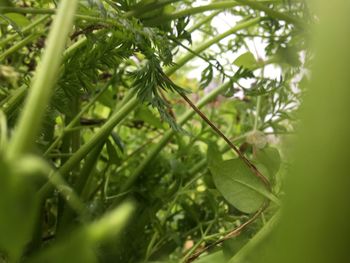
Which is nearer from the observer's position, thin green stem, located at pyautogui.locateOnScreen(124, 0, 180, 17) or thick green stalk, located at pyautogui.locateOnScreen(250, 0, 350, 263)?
thick green stalk, located at pyautogui.locateOnScreen(250, 0, 350, 263)

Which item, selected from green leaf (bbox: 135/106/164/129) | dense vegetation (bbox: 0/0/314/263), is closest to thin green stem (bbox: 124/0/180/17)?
dense vegetation (bbox: 0/0/314/263)

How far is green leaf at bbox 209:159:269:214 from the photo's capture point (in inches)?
12.7

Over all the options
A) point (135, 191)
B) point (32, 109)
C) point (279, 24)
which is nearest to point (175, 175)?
point (135, 191)

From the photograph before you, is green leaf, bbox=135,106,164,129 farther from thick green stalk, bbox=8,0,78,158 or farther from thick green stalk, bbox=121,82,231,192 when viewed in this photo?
thick green stalk, bbox=8,0,78,158

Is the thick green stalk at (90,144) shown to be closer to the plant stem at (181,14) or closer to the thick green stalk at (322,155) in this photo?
the plant stem at (181,14)

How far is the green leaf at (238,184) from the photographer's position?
1.06 feet

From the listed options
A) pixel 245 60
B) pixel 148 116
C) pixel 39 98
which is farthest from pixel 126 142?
pixel 39 98

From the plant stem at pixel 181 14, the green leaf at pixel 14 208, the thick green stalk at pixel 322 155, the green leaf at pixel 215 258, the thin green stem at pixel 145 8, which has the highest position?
the thin green stem at pixel 145 8

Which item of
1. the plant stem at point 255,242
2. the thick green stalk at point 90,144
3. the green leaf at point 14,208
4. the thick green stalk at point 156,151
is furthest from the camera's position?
the thick green stalk at point 156,151

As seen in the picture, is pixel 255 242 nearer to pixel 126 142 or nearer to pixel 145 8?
pixel 145 8

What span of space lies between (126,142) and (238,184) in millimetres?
361

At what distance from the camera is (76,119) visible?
44cm

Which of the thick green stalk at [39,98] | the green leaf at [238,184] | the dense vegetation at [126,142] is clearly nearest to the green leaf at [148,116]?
the dense vegetation at [126,142]

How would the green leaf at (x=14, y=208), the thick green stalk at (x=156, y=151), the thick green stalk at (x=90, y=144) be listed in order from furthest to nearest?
the thick green stalk at (x=156, y=151)
the thick green stalk at (x=90, y=144)
the green leaf at (x=14, y=208)
